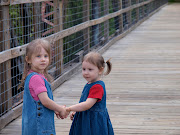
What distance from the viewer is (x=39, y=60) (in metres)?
2.43

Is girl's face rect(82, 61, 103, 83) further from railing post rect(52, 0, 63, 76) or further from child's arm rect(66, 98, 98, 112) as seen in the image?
railing post rect(52, 0, 63, 76)

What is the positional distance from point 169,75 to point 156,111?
6.43 ft

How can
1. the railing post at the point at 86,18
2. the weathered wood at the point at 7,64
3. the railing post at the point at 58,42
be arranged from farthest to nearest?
the railing post at the point at 86,18 → the railing post at the point at 58,42 → the weathered wood at the point at 7,64

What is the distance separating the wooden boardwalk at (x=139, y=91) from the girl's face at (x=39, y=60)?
1.12 metres

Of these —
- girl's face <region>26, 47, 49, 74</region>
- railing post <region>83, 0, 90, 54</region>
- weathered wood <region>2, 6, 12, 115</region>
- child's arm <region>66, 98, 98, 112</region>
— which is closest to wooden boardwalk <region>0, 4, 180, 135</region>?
weathered wood <region>2, 6, 12, 115</region>

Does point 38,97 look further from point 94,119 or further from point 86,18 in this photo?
point 86,18

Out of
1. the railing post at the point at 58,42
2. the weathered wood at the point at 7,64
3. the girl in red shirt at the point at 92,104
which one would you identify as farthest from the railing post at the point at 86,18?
the girl in red shirt at the point at 92,104

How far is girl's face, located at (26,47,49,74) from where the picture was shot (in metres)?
2.43

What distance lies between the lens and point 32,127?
240 cm

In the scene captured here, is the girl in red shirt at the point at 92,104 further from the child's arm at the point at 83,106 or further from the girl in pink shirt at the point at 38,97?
the girl in pink shirt at the point at 38,97

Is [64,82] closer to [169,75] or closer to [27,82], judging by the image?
[169,75]

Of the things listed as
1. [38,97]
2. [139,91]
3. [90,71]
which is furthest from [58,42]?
[38,97]

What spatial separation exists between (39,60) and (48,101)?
25cm

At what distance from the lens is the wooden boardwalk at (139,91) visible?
3.59 meters
